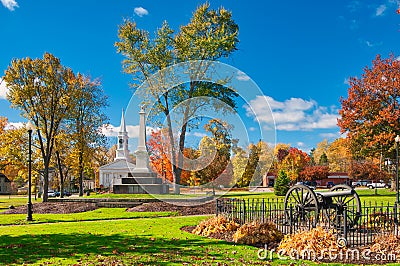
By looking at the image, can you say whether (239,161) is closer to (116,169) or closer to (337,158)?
(116,169)

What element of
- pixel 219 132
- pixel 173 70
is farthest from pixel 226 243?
pixel 173 70

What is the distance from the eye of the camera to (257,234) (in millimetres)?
11500

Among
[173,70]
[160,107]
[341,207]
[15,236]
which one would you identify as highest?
[173,70]

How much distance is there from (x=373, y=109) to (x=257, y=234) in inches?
1141

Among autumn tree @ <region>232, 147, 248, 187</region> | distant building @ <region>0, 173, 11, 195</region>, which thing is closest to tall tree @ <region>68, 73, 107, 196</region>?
autumn tree @ <region>232, 147, 248, 187</region>

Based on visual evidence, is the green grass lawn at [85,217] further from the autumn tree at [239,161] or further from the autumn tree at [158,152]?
the autumn tree at [158,152]

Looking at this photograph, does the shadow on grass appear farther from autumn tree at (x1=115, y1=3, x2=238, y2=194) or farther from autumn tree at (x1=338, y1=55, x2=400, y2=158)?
autumn tree at (x1=338, y1=55, x2=400, y2=158)

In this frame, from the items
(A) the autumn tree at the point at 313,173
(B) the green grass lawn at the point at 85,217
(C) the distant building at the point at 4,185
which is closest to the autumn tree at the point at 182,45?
(B) the green grass lawn at the point at 85,217

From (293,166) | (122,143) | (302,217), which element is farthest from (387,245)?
(293,166)

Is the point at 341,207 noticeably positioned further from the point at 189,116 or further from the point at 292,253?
the point at 189,116

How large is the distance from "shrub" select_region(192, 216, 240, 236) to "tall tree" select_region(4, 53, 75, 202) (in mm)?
20003

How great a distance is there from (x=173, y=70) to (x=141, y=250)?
→ 60.7ft

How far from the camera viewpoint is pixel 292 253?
9789 millimetres

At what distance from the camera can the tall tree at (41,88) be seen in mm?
28594
